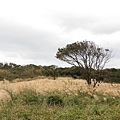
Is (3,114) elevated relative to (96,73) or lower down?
lower down

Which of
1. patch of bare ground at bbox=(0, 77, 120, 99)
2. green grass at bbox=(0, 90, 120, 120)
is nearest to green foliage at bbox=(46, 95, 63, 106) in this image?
green grass at bbox=(0, 90, 120, 120)

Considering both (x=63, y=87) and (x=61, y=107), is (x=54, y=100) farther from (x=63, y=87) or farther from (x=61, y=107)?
(x=63, y=87)

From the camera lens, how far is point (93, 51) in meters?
25.4

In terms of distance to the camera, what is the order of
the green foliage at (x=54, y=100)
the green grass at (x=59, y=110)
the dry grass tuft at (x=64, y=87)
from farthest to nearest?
1. the dry grass tuft at (x=64, y=87)
2. the green foliage at (x=54, y=100)
3. the green grass at (x=59, y=110)

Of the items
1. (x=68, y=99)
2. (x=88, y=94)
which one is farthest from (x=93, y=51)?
(x=68, y=99)

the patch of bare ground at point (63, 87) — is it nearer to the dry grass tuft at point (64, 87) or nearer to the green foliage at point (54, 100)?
the dry grass tuft at point (64, 87)

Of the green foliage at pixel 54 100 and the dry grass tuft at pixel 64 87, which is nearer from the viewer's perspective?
the green foliage at pixel 54 100

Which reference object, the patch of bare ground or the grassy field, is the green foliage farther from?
the patch of bare ground

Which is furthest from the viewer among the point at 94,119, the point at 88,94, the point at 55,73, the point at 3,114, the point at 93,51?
the point at 55,73

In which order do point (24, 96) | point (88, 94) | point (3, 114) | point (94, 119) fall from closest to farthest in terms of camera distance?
1. point (94, 119)
2. point (3, 114)
3. point (24, 96)
4. point (88, 94)

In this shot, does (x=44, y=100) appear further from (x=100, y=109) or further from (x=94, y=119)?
(x=94, y=119)

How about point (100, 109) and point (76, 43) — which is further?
point (76, 43)

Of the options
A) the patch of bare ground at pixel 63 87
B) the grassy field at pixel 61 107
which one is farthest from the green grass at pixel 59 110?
the patch of bare ground at pixel 63 87

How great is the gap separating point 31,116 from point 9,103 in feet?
7.36
